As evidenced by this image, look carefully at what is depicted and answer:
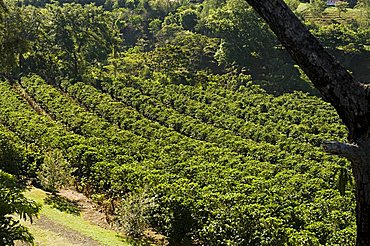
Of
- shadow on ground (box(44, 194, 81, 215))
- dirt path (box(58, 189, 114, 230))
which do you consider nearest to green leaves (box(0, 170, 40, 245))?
dirt path (box(58, 189, 114, 230))

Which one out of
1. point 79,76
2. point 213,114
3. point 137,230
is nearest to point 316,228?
point 137,230

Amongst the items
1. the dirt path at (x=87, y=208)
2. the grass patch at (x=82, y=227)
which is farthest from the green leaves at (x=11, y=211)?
the dirt path at (x=87, y=208)

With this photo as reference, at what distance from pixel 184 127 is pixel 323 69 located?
22440 millimetres

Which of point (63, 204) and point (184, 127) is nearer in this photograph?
point (63, 204)

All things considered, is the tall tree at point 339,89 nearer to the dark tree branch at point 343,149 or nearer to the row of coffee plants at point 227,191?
the dark tree branch at point 343,149

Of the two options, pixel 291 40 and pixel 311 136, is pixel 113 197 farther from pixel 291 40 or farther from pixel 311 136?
pixel 311 136

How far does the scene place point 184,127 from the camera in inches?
992

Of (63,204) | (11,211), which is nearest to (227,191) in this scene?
(63,204)

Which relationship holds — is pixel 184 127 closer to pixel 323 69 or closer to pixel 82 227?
pixel 82 227

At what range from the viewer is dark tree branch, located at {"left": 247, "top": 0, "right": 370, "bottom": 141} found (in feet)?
8.98

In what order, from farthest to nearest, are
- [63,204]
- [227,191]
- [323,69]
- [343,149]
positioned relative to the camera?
[63,204], [227,191], [323,69], [343,149]

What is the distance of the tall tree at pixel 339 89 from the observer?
272 cm

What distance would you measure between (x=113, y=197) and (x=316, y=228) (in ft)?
20.9

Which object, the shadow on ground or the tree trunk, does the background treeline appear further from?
the shadow on ground
